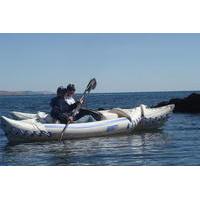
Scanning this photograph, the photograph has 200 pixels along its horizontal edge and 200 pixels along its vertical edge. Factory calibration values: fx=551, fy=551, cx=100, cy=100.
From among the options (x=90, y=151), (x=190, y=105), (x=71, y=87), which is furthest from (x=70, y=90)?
(x=190, y=105)

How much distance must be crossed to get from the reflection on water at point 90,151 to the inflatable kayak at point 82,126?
202 mm

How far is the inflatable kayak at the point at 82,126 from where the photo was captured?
1308cm

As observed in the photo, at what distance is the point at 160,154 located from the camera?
446 inches

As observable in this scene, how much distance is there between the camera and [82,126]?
13.6 meters

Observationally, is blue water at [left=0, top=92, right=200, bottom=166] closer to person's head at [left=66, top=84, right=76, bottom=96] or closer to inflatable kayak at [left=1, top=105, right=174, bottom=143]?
inflatable kayak at [left=1, top=105, right=174, bottom=143]

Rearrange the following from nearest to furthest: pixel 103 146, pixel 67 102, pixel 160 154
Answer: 1. pixel 160 154
2. pixel 103 146
3. pixel 67 102

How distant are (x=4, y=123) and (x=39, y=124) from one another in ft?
2.72

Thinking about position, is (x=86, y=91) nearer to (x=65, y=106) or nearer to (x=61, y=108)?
(x=65, y=106)

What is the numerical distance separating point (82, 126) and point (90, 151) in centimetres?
173

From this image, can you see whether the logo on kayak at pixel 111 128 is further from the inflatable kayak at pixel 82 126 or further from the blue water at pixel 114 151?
the blue water at pixel 114 151
